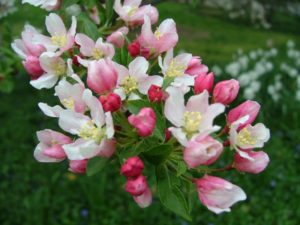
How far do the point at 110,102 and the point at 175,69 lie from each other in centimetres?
27

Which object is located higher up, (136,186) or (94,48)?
(94,48)

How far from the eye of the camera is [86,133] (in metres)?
1.22

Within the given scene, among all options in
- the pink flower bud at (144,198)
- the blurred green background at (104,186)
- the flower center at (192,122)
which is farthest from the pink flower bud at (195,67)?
the blurred green background at (104,186)

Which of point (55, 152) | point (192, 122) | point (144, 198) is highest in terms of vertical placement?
point (192, 122)

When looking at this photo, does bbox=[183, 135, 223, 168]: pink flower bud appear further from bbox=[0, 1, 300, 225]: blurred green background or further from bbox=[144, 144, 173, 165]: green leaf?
bbox=[0, 1, 300, 225]: blurred green background

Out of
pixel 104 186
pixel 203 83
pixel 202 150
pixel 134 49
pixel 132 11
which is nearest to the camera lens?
pixel 202 150

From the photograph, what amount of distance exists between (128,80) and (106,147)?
191 millimetres

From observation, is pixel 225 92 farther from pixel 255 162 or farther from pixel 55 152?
pixel 55 152

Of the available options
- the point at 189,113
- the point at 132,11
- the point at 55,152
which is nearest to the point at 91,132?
the point at 55,152

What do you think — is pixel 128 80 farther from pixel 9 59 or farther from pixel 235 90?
pixel 9 59

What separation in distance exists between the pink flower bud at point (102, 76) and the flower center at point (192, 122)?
0.59 ft

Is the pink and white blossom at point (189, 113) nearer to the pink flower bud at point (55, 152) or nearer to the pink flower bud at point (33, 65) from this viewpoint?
the pink flower bud at point (55, 152)

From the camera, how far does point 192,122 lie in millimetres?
1152

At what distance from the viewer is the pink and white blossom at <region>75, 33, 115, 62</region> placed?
1349 millimetres
